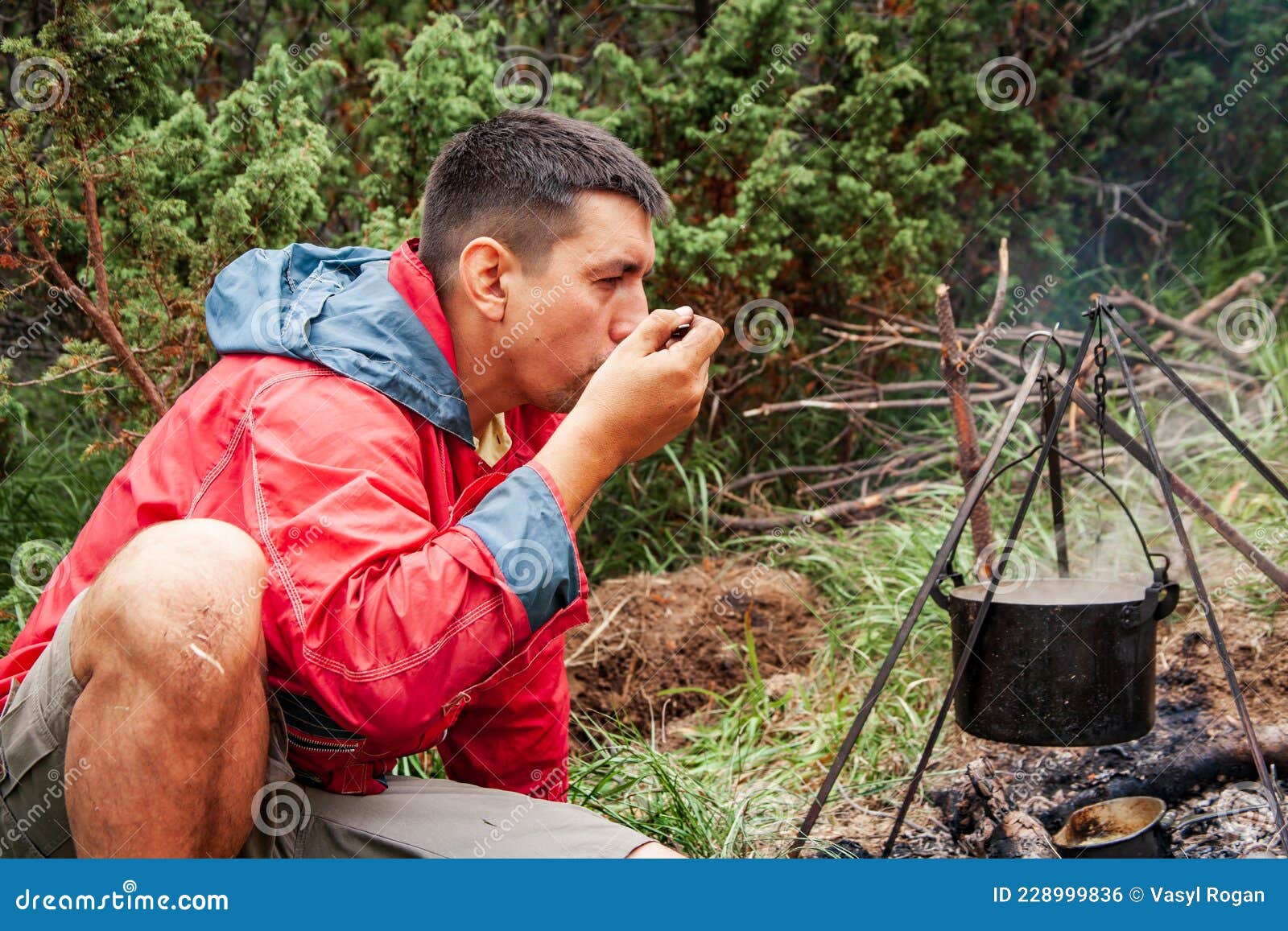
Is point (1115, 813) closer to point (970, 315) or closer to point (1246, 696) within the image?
point (1246, 696)

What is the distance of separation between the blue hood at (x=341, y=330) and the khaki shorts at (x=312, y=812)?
0.52 metres

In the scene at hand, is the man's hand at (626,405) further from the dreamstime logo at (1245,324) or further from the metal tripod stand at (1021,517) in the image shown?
the dreamstime logo at (1245,324)

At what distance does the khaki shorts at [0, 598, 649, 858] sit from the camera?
1.67 metres

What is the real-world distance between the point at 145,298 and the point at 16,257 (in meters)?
0.35

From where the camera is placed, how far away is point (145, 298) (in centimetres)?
300

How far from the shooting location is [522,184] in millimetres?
2146

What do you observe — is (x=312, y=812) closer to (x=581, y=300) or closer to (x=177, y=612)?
(x=177, y=612)

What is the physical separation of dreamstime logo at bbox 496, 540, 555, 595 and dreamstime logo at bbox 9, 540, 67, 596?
1.78m
